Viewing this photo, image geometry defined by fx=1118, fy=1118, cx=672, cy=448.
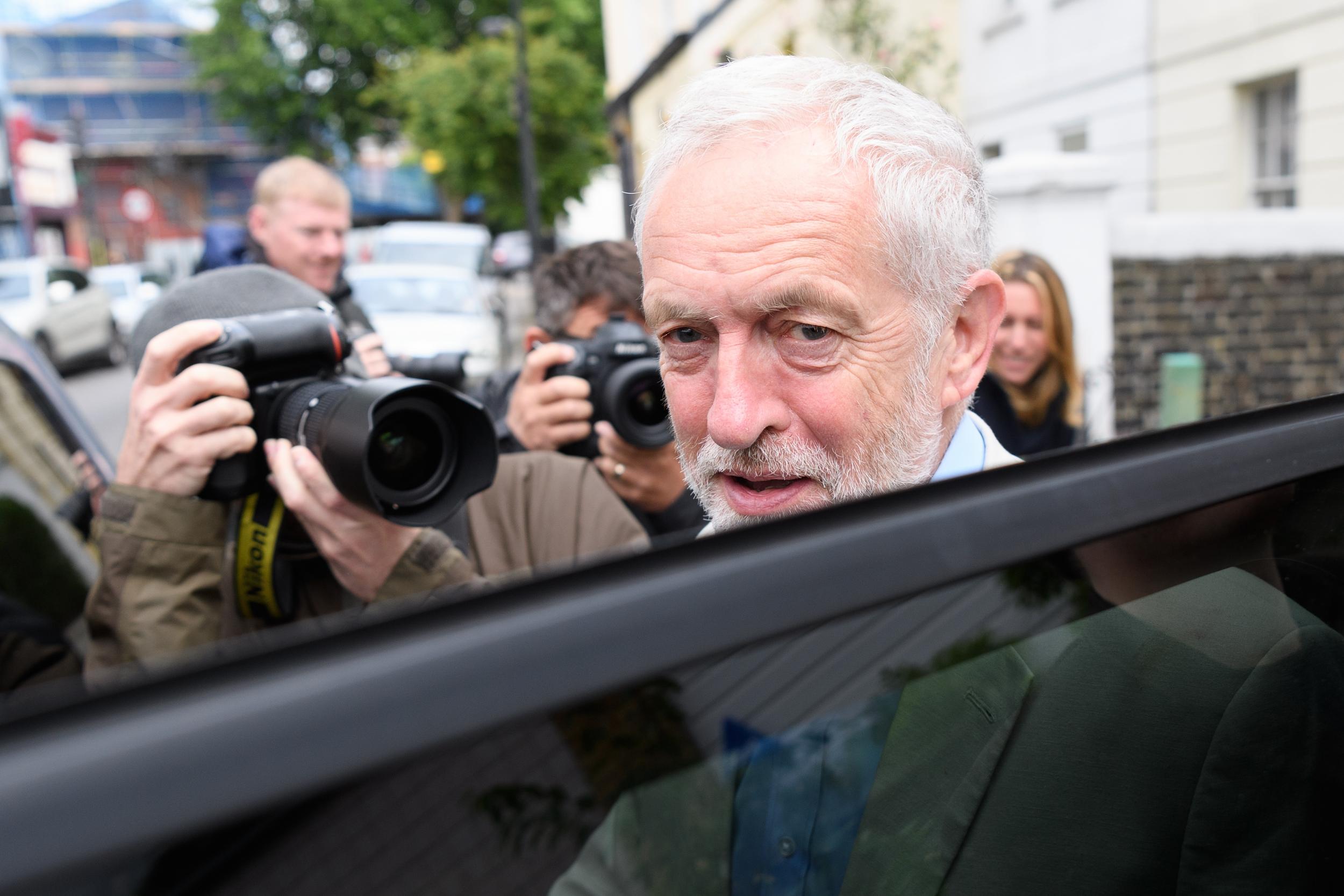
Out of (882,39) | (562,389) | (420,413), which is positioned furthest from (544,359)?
(882,39)

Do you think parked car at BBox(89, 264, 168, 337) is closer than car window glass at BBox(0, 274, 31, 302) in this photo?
No

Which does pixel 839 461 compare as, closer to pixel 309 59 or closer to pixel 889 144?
pixel 889 144

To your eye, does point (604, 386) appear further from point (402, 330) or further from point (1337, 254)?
point (402, 330)

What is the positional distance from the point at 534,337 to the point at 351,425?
48.7 inches

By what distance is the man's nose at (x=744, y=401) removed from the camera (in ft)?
4.21

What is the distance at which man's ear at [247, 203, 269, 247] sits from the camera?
160 inches

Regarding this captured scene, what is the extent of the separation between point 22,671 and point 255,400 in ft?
2.37

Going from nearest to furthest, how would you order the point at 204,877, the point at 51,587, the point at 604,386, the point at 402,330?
the point at 204,877, the point at 604,386, the point at 51,587, the point at 402,330

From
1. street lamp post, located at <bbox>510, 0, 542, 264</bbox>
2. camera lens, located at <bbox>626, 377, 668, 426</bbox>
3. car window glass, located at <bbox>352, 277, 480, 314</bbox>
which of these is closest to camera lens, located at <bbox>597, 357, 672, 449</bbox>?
camera lens, located at <bbox>626, 377, 668, 426</bbox>

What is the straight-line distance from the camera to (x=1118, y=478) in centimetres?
77

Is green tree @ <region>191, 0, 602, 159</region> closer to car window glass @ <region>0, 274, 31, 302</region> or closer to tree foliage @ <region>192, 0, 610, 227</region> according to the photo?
tree foliage @ <region>192, 0, 610, 227</region>

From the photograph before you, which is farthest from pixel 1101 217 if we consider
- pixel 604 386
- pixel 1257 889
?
pixel 1257 889

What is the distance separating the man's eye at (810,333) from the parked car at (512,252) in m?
24.2

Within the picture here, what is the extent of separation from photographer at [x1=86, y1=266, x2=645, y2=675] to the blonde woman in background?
8.48ft
